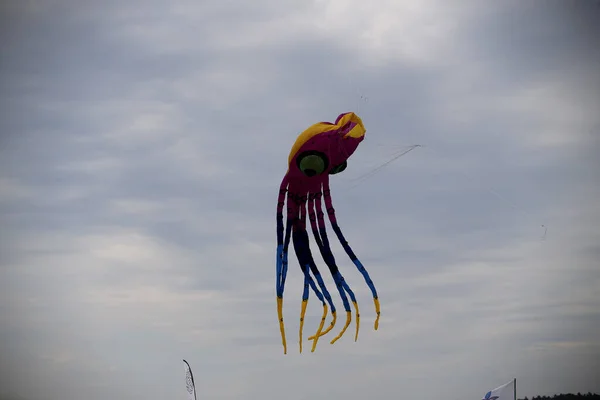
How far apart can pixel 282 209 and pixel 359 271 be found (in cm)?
473

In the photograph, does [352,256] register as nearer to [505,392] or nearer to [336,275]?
[336,275]

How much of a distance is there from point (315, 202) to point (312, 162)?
92.4 inches

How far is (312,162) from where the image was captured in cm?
3812

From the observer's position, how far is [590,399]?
4122 inches

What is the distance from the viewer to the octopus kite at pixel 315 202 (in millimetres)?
38156

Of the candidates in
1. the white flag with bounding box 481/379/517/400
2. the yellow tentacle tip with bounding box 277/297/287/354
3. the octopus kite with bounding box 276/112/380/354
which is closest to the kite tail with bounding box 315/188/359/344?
the octopus kite with bounding box 276/112/380/354

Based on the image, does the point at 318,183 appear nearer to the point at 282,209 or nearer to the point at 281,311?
the point at 282,209

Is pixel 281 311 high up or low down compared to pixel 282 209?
down

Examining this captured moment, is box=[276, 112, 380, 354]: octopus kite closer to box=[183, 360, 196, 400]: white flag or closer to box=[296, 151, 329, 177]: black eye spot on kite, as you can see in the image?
box=[296, 151, 329, 177]: black eye spot on kite

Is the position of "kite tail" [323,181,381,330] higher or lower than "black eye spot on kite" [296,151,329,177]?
lower

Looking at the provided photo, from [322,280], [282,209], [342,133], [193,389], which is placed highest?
[342,133]

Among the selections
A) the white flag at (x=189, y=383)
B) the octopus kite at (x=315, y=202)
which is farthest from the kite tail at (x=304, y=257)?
the white flag at (x=189, y=383)

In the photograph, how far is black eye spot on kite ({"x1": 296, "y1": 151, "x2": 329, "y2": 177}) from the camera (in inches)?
1496

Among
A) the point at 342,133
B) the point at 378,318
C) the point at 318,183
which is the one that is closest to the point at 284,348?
the point at 378,318
